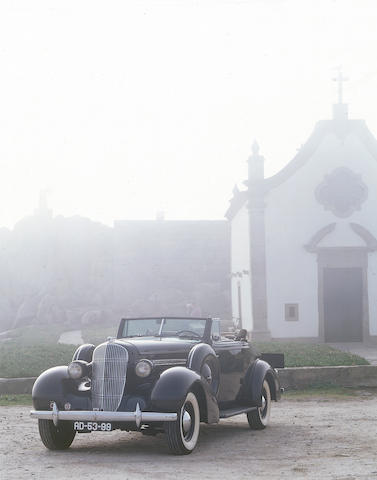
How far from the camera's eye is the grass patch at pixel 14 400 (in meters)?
14.9

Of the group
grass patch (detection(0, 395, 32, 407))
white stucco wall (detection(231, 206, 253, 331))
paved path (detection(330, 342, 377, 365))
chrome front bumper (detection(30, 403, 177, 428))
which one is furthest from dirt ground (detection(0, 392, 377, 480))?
white stucco wall (detection(231, 206, 253, 331))

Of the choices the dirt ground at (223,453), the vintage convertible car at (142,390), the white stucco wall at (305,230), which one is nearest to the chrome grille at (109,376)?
the vintage convertible car at (142,390)

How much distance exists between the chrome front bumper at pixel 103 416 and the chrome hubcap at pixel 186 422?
1.12ft

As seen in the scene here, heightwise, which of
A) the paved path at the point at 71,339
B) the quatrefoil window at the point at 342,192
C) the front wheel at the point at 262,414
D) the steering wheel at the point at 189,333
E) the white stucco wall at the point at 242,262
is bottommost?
the front wheel at the point at 262,414

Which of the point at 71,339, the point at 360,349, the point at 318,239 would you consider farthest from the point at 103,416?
the point at 71,339

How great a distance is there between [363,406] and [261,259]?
1449cm

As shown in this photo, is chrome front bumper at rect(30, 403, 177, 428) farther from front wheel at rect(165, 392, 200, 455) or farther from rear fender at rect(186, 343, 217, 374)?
rear fender at rect(186, 343, 217, 374)

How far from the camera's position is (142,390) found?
30.6ft

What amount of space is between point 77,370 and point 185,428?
150 cm

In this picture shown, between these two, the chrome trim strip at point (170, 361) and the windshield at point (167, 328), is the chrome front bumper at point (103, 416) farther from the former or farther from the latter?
the windshield at point (167, 328)

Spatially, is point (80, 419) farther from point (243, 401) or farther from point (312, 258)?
point (312, 258)

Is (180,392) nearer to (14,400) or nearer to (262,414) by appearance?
(262,414)

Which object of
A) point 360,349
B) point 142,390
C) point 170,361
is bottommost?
point 360,349

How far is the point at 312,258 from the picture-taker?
2822cm
